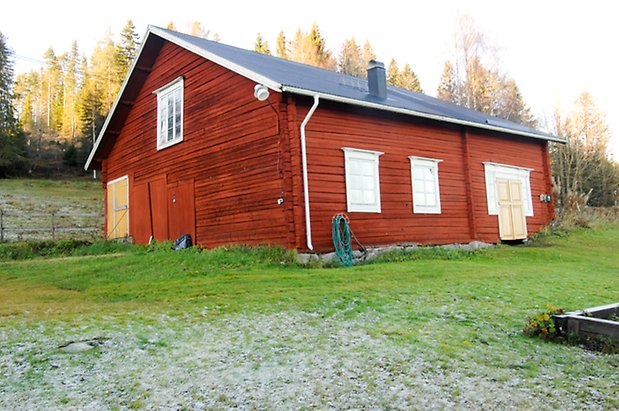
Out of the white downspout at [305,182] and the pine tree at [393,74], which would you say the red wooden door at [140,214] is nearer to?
the white downspout at [305,182]

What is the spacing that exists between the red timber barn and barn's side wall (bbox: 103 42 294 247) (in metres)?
0.03

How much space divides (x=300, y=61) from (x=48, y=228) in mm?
27724

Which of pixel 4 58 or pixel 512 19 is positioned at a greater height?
pixel 4 58

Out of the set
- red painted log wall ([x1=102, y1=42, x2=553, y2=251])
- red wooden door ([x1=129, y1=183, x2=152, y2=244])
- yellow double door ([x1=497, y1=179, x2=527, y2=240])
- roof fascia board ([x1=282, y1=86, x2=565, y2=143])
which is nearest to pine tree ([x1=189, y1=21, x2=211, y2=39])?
red painted log wall ([x1=102, y1=42, x2=553, y2=251])

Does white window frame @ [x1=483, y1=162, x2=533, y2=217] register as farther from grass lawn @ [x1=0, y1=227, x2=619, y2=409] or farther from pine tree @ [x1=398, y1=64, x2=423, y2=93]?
pine tree @ [x1=398, y1=64, x2=423, y2=93]

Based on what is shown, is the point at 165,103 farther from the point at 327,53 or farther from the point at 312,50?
the point at 327,53

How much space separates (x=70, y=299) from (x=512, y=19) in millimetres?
30526

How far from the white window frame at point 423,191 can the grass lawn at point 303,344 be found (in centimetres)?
432

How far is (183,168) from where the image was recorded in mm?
13711

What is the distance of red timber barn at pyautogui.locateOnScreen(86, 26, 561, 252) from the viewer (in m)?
10.9

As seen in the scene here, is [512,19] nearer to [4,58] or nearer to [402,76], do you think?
[402,76]

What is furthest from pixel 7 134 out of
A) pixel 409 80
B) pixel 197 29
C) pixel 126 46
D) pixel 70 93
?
pixel 409 80

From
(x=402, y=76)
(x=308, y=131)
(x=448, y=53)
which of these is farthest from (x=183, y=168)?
(x=402, y=76)

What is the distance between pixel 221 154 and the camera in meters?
12.4
